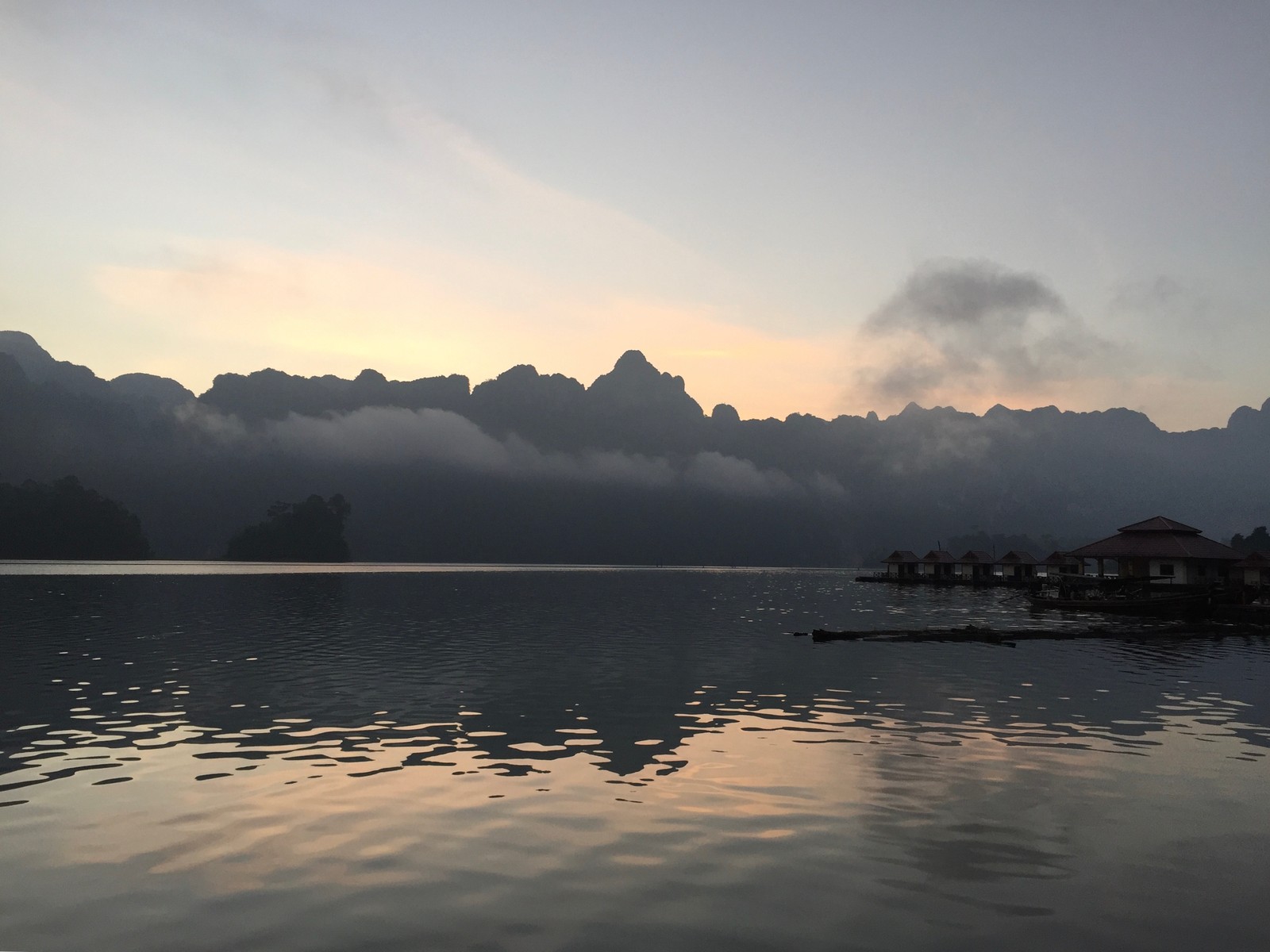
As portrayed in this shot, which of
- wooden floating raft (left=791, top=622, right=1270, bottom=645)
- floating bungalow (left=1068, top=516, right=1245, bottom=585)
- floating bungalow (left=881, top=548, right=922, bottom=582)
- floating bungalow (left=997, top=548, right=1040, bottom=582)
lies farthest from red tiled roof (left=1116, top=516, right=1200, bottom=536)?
floating bungalow (left=881, top=548, right=922, bottom=582)

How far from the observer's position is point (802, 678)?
37781 millimetres

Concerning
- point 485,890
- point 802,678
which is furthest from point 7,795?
point 802,678

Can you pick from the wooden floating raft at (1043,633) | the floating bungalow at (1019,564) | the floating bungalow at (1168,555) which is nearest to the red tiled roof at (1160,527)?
the floating bungalow at (1168,555)

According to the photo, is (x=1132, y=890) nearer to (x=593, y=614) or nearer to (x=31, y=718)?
(x=31, y=718)

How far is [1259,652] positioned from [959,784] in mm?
46964

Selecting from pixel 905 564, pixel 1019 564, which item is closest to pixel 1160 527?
pixel 1019 564

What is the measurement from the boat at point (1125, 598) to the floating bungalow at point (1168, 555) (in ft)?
7.20

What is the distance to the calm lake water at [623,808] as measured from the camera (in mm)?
11484

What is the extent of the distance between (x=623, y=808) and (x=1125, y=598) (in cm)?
8703

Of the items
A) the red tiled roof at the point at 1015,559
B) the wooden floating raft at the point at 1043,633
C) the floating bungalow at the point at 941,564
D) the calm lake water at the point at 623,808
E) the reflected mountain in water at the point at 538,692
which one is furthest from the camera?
the floating bungalow at the point at 941,564

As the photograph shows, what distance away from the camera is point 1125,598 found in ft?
284

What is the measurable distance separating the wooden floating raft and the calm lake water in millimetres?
13932

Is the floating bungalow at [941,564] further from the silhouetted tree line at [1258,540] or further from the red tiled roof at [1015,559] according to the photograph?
the silhouetted tree line at [1258,540]

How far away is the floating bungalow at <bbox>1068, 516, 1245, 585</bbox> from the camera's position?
9338 centimetres
